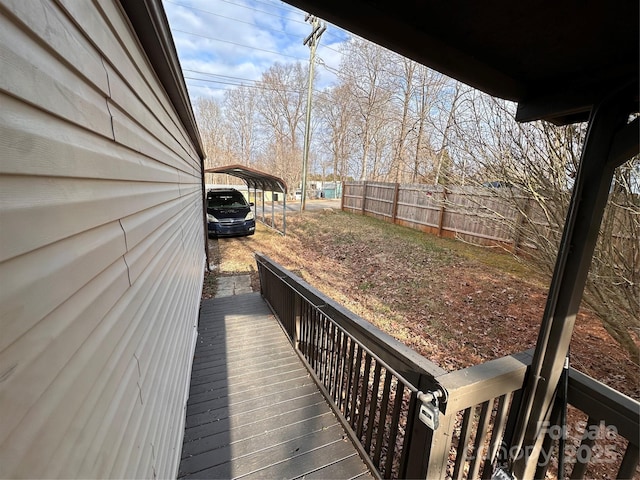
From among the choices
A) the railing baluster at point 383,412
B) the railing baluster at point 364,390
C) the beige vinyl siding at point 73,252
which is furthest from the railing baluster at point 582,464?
the beige vinyl siding at point 73,252

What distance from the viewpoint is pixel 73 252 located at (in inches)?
27.4

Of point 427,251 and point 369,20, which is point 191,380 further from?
point 427,251

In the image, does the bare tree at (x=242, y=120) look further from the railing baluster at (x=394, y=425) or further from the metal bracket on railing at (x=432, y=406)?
the metal bracket on railing at (x=432, y=406)

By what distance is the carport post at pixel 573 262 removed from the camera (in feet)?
3.76

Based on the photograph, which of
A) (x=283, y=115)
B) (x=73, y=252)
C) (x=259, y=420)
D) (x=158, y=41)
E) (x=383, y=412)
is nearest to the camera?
(x=73, y=252)

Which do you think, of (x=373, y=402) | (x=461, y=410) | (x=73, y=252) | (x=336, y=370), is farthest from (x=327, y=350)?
(x=73, y=252)

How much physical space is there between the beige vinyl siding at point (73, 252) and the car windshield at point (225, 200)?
9497 millimetres

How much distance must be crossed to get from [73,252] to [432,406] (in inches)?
62.6

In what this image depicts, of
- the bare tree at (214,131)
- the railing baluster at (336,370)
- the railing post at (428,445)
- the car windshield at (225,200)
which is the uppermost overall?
the bare tree at (214,131)

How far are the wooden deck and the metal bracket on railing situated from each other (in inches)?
42.0

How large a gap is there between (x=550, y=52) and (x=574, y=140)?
210 cm

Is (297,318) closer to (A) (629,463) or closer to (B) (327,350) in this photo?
(B) (327,350)

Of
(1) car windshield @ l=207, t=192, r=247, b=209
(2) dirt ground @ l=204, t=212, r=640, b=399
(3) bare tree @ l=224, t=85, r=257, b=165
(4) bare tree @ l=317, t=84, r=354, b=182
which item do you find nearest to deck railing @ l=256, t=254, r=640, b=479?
(2) dirt ground @ l=204, t=212, r=640, b=399

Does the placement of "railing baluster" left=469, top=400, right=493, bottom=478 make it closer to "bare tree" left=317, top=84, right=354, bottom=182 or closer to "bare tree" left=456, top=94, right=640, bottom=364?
"bare tree" left=456, top=94, right=640, bottom=364
